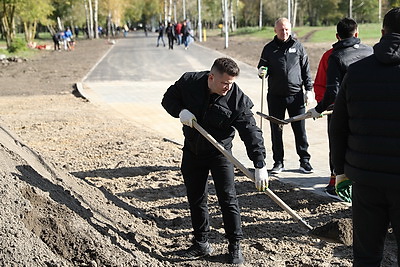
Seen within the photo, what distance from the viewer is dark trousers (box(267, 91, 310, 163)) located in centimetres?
723

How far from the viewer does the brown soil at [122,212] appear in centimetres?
410

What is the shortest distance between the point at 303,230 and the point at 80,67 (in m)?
21.8

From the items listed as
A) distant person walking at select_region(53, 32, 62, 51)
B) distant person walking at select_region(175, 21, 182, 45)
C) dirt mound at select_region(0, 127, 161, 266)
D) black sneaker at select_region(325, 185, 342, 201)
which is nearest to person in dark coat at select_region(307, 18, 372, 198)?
black sneaker at select_region(325, 185, 342, 201)

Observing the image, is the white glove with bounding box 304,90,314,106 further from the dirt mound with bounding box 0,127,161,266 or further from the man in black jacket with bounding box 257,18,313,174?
the dirt mound with bounding box 0,127,161,266

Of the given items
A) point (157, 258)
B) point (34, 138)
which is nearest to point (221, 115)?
point (157, 258)

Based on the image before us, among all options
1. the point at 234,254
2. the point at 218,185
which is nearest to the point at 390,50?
the point at 218,185

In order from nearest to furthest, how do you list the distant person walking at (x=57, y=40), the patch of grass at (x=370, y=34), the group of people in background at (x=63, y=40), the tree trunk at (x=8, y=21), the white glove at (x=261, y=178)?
the white glove at (x=261, y=178) → the tree trunk at (x=8, y=21) → the patch of grass at (x=370, y=34) → the distant person walking at (x=57, y=40) → the group of people in background at (x=63, y=40)

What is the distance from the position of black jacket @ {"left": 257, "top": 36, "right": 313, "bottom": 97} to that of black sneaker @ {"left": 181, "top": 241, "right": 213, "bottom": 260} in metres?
2.92

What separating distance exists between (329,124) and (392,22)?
2.67 feet

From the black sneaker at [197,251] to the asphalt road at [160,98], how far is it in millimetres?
2225

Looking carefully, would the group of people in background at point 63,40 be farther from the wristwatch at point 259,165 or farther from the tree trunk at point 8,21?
the wristwatch at point 259,165

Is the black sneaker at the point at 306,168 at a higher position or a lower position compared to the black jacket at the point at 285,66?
lower

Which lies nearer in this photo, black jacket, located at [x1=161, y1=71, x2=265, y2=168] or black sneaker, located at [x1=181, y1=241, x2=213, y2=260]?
black jacket, located at [x1=161, y1=71, x2=265, y2=168]

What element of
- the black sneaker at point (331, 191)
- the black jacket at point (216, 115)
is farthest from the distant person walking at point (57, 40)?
the black jacket at point (216, 115)
